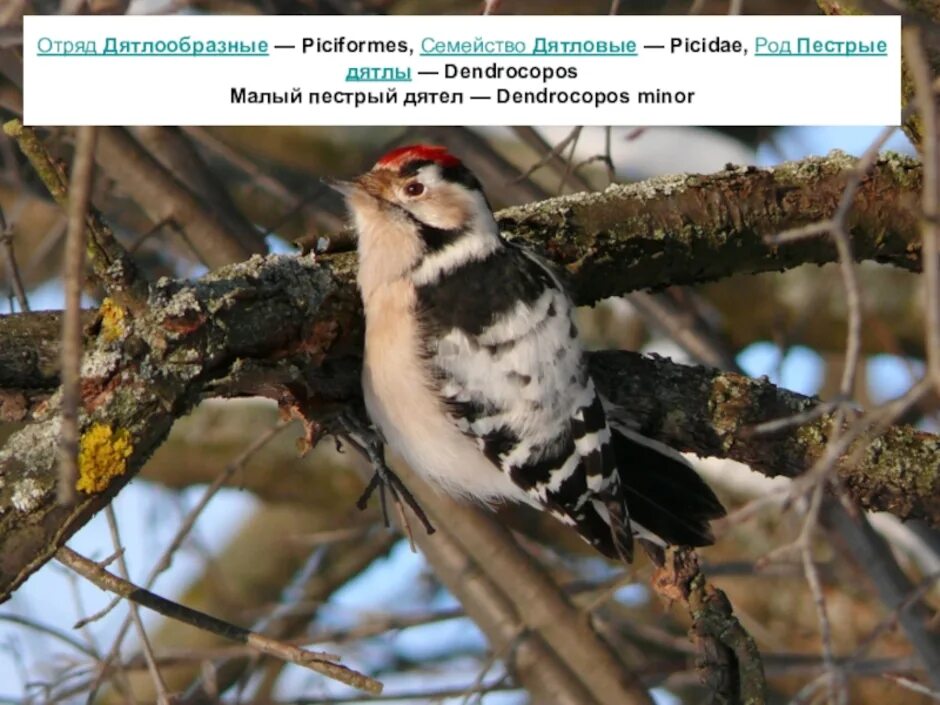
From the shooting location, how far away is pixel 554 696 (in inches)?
153

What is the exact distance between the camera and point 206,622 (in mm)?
2383

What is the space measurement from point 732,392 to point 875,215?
738 mm

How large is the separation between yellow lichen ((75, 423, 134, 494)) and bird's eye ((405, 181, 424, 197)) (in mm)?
1359

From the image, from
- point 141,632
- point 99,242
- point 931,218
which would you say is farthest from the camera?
point 141,632

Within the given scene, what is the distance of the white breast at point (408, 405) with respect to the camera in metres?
2.98

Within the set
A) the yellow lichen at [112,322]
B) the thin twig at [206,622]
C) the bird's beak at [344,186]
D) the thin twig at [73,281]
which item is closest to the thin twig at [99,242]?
the yellow lichen at [112,322]

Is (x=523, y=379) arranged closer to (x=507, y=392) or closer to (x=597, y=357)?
(x=507, y=392)

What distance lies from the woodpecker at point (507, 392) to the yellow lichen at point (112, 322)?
737mm

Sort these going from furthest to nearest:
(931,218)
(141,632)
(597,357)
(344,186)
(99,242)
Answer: (344,186)
(597,357)
(141,632)
(99,242)
(931,218)

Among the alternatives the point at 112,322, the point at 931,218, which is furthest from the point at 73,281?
the point at 931,218

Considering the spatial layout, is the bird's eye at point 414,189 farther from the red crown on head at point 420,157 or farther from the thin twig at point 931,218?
the thin twig at point 931,218

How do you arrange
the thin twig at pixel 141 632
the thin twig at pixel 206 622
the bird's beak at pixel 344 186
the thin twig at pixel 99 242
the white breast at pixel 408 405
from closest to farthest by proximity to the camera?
the thin twig at pixel 99 242
the thin twig at pixel 206 622
the thin twig at pixel 141 632
the white breast at pixel 408 405
the bird's beak at pixel 344 186

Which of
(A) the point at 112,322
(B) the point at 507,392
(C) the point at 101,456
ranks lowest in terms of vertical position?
(C) the point at 101,456

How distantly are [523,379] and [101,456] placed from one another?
3.79 ft
